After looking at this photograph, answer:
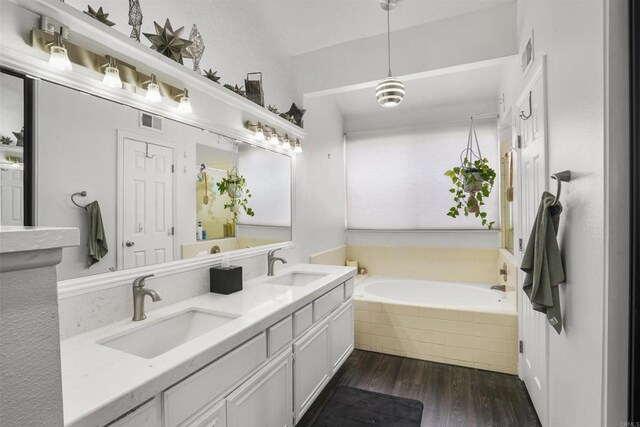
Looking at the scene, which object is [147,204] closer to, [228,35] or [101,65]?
[101,65]

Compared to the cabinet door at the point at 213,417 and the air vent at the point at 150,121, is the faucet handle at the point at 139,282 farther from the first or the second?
the air vent at the point at 150,121

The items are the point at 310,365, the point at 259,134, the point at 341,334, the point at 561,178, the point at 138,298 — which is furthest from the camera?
the point at 341,334

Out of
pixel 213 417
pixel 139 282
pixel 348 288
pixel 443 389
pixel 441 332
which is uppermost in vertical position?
pixel 139 282

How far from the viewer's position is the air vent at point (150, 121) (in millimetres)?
1628

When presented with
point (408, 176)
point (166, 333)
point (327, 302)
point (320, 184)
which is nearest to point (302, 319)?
point (327, 302)

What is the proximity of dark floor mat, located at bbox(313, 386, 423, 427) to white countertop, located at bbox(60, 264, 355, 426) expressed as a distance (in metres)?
0.92

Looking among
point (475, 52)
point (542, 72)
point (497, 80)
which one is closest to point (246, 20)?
point (475, 52)

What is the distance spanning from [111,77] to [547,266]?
7.05ft

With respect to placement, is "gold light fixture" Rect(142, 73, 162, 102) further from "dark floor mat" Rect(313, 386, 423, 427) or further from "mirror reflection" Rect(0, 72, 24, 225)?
"dark floor mat" Rect(313, 386, 423, 427)

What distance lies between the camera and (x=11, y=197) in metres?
1.13

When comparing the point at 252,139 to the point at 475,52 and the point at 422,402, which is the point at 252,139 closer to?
the point at 475,52

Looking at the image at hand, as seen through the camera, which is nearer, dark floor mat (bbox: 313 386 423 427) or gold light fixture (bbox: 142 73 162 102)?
gold light fixture (bbox: 142 73 162 102)

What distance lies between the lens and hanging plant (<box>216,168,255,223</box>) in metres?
2.21

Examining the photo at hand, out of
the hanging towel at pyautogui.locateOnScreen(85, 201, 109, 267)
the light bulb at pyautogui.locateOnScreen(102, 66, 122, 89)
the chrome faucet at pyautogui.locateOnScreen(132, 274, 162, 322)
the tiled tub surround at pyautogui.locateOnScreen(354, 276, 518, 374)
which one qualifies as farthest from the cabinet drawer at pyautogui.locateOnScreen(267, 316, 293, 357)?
the tiled tub surround at pyautogui.locateOnScreen(354, 276, 518, 374)
